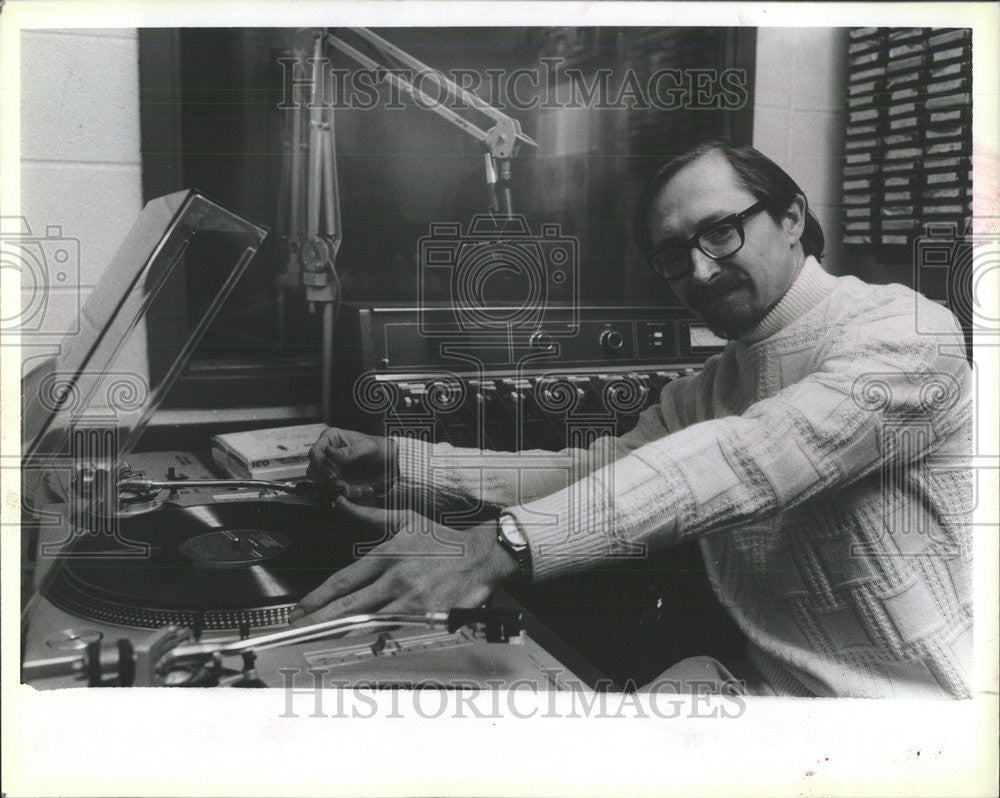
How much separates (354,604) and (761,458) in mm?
681

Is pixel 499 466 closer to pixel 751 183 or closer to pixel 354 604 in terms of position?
pixel 354 604

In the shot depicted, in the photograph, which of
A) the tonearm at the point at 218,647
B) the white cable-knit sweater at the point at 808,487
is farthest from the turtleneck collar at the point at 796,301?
the tonearm at the point at 218,647

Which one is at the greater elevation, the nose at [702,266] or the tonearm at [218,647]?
the nose at [702,266]

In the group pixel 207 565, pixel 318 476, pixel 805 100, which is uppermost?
pixel 805 100

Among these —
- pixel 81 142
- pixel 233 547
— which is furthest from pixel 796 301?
pixel 81 142

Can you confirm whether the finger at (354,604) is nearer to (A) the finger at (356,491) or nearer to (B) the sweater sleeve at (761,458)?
(A) the finger at (356,491)

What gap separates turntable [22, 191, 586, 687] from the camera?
148 cm

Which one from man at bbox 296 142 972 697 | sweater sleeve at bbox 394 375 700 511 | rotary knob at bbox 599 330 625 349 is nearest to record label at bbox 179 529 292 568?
man at bbox 296 142 972 697

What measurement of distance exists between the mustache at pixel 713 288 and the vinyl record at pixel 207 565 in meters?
0.66

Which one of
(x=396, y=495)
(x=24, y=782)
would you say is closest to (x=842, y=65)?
(x=396, y=495)

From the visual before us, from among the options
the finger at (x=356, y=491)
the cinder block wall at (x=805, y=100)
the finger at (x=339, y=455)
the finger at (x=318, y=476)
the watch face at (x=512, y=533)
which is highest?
the cinder block wall at (x=805, y=100)

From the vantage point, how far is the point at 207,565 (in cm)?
152

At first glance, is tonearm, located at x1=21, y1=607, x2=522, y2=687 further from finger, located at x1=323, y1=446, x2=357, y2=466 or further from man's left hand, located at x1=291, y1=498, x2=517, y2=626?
finger, located at x1=323, y1=446, x2=357, y2=466

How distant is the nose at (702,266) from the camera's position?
1568 millimetres
